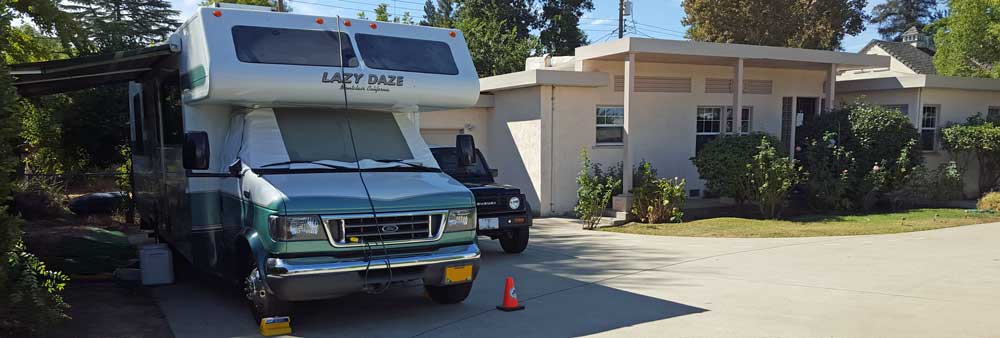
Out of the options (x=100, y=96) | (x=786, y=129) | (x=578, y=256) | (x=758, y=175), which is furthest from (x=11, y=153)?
(x=786, y=129)

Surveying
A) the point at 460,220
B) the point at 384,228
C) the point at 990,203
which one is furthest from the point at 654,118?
the point at 384,228

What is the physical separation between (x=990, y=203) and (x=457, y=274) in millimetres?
13978

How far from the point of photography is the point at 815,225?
13164mm

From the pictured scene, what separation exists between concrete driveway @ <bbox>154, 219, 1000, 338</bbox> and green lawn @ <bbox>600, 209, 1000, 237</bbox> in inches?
64.8

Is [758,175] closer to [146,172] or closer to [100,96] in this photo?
[146,172]

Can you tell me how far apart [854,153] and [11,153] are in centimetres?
1491

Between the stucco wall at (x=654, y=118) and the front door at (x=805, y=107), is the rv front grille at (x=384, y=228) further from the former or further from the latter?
the front door at (x=805, y=107)

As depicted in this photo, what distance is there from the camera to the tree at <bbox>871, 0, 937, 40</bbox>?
64312 millimetres

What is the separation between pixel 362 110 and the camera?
7.19 meters

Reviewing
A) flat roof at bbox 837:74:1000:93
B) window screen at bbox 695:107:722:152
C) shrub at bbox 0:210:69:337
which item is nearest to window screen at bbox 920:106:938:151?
flat roof at bbox 837:74:1000:93

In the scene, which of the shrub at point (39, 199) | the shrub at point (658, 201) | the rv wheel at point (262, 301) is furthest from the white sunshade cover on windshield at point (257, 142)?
the shrub at point (39, 199)

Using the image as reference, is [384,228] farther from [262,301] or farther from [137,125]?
[137,125]

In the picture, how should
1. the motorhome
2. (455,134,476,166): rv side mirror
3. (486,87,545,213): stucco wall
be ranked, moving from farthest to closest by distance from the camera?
(486,87,545,213): stucco wall, (455,134,476,166): rv side mirror, the motorhome

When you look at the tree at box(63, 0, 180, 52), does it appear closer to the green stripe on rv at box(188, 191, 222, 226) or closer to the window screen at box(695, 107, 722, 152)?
the window screen at box(695, 107, 722, 152)
